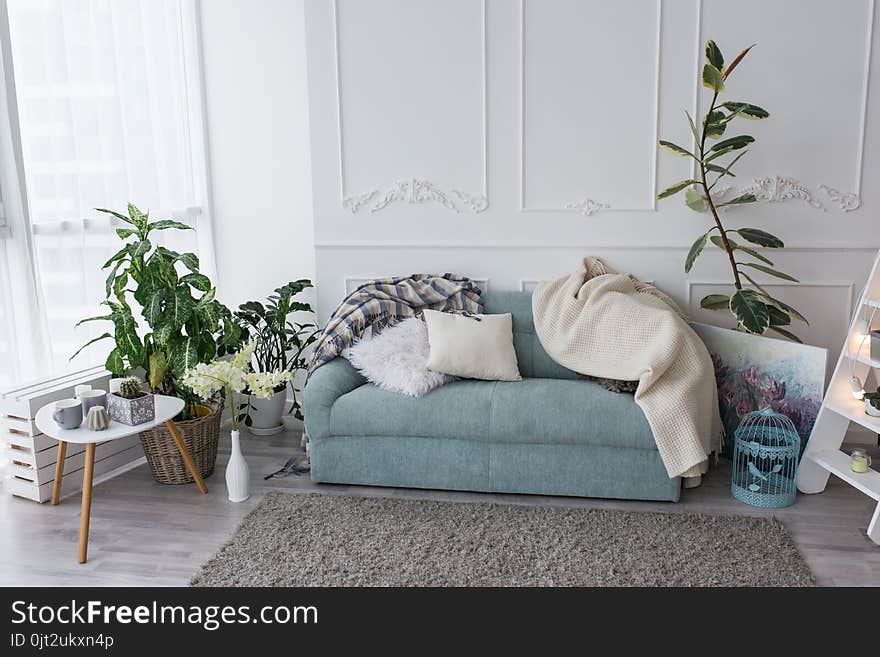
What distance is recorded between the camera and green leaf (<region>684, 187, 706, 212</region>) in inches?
142

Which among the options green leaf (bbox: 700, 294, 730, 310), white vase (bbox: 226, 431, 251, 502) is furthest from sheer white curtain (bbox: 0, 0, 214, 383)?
green leaf (bbox: 700, 294, 730, 310)

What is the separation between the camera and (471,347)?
356 centimetres

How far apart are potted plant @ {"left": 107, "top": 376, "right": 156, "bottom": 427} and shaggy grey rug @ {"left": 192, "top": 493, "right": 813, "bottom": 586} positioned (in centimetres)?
58

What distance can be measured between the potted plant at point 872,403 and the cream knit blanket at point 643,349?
1.98ft

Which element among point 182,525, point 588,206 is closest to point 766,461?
point 588,206

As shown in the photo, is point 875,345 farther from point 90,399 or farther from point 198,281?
point 90,399

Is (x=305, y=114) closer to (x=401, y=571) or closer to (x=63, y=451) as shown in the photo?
(x=63, y=451)

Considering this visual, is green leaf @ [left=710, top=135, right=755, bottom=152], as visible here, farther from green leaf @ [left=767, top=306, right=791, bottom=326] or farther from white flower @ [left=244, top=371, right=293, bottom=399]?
white flower @ [left=244, top=371, right=293, bottom=399]

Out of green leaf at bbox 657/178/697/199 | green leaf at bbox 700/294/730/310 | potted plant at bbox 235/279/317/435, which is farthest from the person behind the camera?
potted plant at bbox 235/279/317/435

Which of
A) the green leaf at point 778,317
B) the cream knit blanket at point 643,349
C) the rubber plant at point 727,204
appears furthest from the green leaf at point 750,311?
the cream knit blanket at point 643,349

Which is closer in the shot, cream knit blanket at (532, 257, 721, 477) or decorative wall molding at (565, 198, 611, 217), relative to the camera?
cream knit blanket at (532, 257, 721, 477)

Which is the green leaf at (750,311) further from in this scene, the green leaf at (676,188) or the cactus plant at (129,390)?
the cactus plant at (129,390)
